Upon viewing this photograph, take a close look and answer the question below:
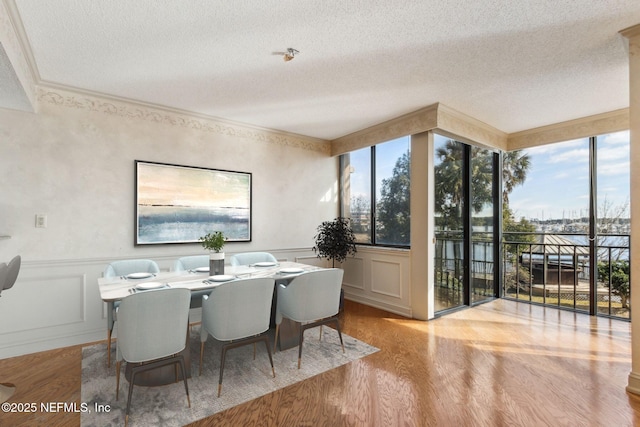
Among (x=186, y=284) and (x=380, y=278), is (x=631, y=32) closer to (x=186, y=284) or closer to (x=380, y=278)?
(x=380, y=278)

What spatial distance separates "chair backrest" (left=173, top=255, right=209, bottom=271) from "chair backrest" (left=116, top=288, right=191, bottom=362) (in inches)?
51.3

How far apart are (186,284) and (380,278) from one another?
2.83 m

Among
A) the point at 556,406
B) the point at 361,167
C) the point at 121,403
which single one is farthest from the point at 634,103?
the point at 121,403

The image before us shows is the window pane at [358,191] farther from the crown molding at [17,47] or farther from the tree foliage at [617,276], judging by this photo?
the crown molding at [17,47]

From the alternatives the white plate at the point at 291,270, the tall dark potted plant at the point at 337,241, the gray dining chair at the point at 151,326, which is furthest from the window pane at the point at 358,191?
the gray dining chair at the point at 151,326

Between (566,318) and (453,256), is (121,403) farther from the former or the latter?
(566,318)

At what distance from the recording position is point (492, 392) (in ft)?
7.52

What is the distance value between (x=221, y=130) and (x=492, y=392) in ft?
13.2

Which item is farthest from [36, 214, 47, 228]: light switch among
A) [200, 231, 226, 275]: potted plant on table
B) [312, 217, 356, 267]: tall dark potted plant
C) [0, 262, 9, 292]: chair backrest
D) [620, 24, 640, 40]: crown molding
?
[620, 24, 640, 40]: crown molding

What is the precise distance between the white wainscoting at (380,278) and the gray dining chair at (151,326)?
9.59 ft

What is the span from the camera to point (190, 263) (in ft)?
11.2

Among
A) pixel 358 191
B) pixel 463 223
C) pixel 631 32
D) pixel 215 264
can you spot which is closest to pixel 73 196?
pixel 215 264

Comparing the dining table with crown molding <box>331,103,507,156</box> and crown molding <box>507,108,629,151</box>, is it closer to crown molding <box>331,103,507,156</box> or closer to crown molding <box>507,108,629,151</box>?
crown molding <box>331,103,507,156</box>

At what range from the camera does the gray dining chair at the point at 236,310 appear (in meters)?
2.23
